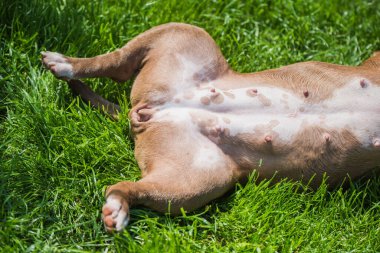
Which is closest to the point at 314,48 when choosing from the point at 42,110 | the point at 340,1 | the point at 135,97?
the point at 340,1

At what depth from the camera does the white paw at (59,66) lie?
395 centimetres

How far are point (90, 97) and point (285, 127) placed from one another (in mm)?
1313

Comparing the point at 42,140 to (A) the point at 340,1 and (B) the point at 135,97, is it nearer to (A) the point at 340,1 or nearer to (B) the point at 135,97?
(B) the point at 135,97

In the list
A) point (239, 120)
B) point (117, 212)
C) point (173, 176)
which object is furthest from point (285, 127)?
point (117, 212)

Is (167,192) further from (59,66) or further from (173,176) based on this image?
(59,66)

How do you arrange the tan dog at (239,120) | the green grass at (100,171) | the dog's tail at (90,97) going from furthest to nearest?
the dog's tail at (90,97) < the tan dog at (239,120) < the green grass at (100,171)

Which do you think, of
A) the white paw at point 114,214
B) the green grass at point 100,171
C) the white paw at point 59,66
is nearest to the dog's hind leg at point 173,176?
the white paw at point 114,214

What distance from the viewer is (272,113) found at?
149 inches

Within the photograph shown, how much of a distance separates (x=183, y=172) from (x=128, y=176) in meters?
0.44

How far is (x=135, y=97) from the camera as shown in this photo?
394 cm

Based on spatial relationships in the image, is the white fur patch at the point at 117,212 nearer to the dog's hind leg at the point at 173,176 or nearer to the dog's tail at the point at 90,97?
the dog's hind leg at the point at 173,176

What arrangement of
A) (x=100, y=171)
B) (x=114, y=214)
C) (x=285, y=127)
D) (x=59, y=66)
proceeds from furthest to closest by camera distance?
(x=59, y=66)
(x=100, y=171)
(x=285, y=127)
(x=114, y=214)

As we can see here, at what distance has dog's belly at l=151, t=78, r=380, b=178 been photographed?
3727 mm

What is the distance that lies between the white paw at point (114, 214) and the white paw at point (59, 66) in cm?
106
